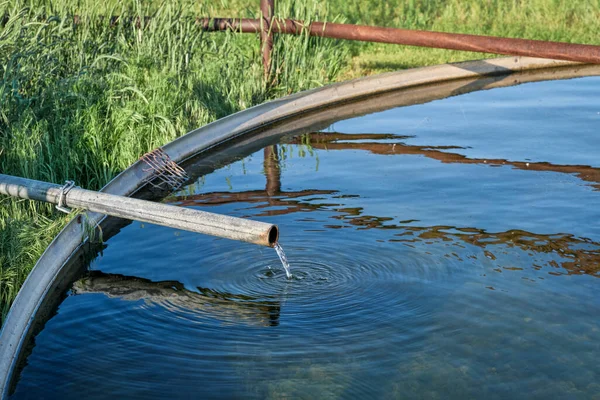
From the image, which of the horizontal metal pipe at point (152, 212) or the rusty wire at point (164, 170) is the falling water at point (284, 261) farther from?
the rusty wire at point (164, 170)

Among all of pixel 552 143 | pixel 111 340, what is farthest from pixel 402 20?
pixel 111 340

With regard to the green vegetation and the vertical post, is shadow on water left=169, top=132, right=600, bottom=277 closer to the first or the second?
the green vegetation

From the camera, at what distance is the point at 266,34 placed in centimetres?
871

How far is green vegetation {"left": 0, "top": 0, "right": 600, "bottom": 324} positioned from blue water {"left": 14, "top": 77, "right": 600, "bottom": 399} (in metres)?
0.62

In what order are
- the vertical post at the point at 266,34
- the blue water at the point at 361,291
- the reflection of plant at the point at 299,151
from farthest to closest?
the vertical post at the point at 266,34, the reflection of plant at the point at 299,151, the blue water at the point at 361,291

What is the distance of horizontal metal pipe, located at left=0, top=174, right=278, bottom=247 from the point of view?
4.25 m

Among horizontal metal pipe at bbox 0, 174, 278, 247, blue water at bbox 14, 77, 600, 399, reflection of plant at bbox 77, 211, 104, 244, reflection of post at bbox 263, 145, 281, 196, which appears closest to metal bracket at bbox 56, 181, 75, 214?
horizontal metal pipe at bbox 0, 174, 278, 247

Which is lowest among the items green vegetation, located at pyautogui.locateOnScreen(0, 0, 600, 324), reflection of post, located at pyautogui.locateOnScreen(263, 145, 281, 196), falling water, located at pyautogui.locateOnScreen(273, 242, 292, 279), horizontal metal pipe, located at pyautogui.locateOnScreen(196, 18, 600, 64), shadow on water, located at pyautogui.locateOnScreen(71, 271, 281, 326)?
shadow on water, located at pyautogui.locateOnScreen(71, 271, 281, 326)

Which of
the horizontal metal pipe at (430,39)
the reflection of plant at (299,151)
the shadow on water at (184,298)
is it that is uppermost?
the horizontal metal pipe at (430,39)

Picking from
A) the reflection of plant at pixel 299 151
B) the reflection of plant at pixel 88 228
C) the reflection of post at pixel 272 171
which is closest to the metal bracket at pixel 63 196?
the reflection of plant at pixel 88 228

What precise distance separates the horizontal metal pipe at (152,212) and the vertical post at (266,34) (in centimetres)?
399

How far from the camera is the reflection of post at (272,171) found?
6.39m

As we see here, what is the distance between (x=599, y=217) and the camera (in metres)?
5.57

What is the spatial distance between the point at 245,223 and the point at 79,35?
12.7 feet
